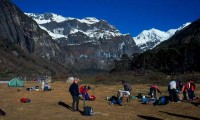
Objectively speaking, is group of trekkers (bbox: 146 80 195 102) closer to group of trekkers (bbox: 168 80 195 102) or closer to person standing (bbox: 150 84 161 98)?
group of trekkers (bbox: 168 80 195 102)

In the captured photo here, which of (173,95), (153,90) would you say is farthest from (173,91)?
(153,90)

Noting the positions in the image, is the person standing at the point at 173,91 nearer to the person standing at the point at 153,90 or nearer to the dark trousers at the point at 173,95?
the dark trousers at the point at 173,95

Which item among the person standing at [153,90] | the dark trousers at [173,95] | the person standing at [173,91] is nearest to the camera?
the person standing at [173,91]

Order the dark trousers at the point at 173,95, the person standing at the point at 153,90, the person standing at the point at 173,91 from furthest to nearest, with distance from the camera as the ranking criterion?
the person standing at the point at 153,90, the dark trousers at the point at 173,95, the person standing at the point at 173,91

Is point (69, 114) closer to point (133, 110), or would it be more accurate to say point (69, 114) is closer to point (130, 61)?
point (133, 110)

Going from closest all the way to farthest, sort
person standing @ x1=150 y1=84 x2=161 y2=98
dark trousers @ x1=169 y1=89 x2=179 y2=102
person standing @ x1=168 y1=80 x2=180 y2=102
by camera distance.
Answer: person standing @ x1=168 y1=80 x2=180 y2=102 → dark trousers @ x1=169 y1=89 x2=179 y2=102 → person standing @ x1=150 y1=84 x2=161 y2=98

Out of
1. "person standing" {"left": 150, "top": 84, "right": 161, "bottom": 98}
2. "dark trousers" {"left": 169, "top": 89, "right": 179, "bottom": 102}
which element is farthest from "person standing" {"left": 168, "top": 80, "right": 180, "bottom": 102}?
"person standing" {"left": 150, "top": 84, "right": 161, "bottom": 98}

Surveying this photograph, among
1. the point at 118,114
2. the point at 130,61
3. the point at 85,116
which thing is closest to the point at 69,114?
the point at 85,116

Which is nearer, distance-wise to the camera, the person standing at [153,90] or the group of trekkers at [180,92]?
the group of trekkers at [180,92]

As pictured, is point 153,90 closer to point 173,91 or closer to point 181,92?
point 181,92

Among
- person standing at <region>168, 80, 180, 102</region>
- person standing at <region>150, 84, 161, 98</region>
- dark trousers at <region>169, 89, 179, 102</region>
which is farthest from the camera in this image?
person standing at <region>150, 84, 161, 98</region>

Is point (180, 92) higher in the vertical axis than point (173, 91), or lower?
lower

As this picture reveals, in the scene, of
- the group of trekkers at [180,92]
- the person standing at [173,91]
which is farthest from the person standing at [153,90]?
the person standing at [173,91]

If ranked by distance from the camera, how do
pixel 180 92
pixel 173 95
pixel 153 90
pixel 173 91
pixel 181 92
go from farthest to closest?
pixel 153 90, pixel 180 92, pixel 181 92, pixel 173 95, pixel 173 91
